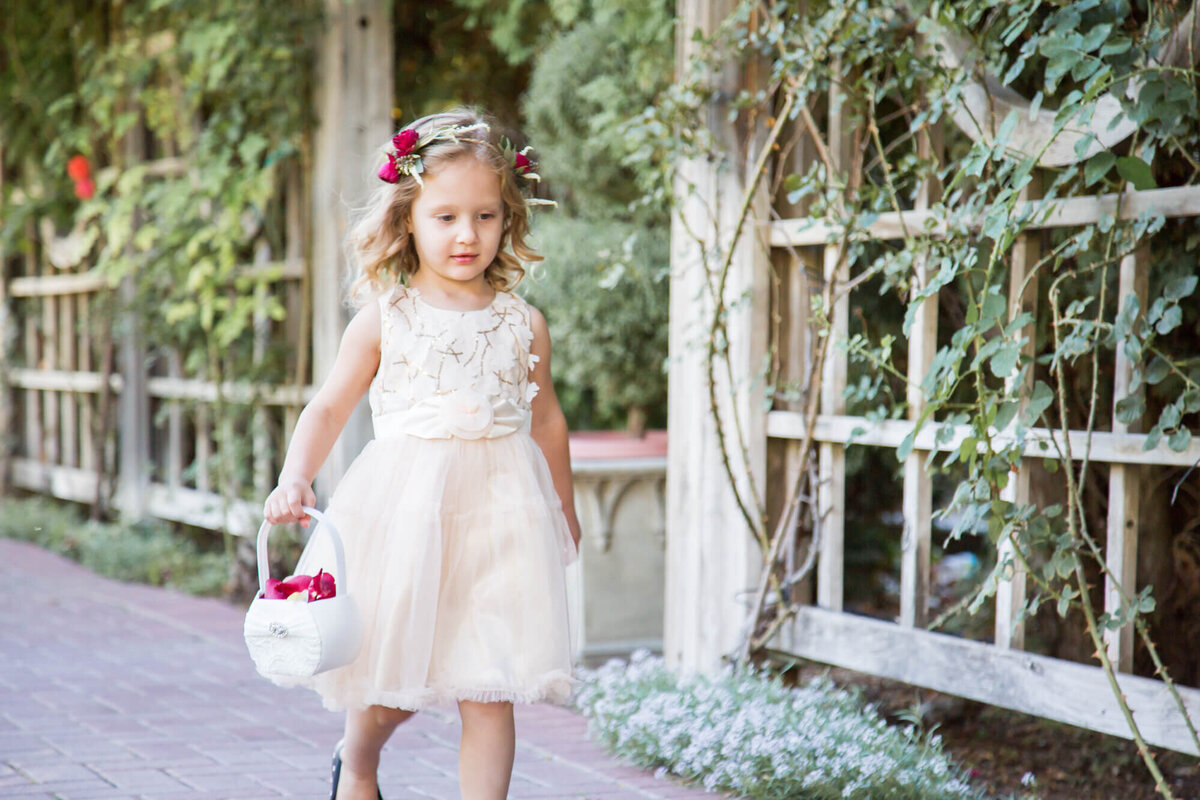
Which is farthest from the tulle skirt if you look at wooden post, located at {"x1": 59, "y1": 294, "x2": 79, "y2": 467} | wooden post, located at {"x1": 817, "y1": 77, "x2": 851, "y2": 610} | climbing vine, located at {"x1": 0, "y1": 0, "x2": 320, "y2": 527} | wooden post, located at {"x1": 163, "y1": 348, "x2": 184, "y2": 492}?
wooden post, located at {"x1": 59, "y1": 294, "x2": 79, "y2": 467}

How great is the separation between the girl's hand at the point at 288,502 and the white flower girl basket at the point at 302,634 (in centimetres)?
8

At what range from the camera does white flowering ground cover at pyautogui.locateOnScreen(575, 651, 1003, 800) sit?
287cm

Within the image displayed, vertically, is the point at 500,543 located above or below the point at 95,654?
above

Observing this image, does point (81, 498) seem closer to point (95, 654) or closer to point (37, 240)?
point (37, 240)

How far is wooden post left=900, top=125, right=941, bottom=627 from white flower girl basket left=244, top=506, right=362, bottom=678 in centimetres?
162

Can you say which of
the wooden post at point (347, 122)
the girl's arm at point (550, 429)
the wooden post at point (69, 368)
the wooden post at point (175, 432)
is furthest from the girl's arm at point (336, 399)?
the wooden post at point (69, 368)

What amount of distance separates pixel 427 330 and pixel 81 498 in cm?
578

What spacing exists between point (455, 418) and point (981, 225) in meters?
1.37

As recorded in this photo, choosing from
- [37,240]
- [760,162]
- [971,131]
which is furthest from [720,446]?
[37,240]

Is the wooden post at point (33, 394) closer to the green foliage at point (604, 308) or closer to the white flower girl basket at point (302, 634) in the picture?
the green foliage at point (604, 308)

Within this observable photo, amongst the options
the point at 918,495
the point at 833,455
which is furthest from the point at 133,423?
the point at 918,495

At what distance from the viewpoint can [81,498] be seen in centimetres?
757

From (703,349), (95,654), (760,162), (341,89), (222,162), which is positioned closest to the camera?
(760,162)

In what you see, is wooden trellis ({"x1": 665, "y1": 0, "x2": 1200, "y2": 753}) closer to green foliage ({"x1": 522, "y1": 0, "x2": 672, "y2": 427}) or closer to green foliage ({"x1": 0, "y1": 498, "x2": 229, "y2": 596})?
green foliage ({"x1": 522, "y1": 0, "x2": 672, "y2": 427})
